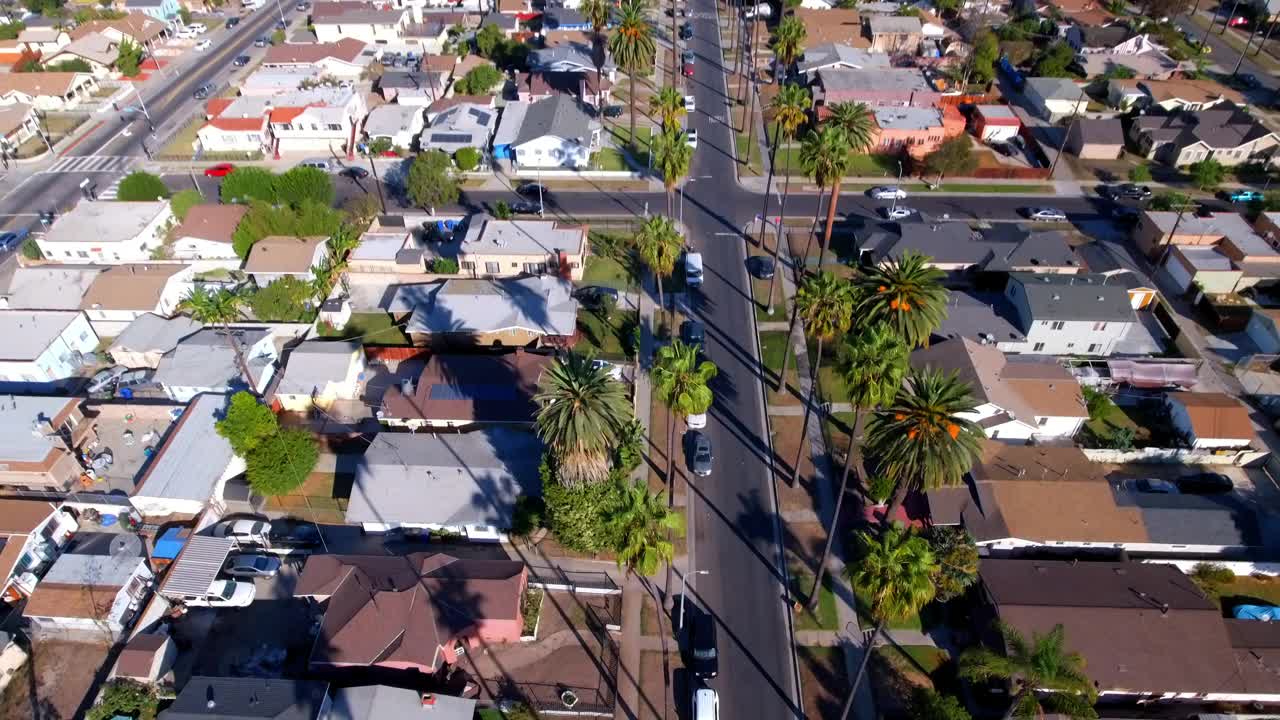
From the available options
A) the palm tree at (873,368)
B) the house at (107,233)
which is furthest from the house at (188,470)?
the palm tree at (873,368)

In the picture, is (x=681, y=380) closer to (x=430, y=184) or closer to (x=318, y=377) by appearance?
(x=318, y=377)

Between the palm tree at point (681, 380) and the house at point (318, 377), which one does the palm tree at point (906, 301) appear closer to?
the palm tree at point (681, 380)

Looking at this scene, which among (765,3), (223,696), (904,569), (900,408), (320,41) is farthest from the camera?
(765,3)

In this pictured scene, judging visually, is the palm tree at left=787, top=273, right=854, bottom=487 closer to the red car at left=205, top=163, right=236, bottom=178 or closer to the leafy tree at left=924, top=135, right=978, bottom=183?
the leafy tree at left=924, top=135, right=978, bottom=183

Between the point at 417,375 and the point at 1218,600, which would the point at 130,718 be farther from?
the point at 1218,600

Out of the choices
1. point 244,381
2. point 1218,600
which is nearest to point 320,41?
point 244,381

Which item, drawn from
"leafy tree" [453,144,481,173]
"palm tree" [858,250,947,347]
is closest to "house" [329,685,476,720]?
"palm tree" [858,250,947,347]
